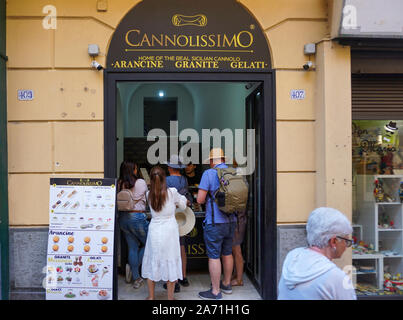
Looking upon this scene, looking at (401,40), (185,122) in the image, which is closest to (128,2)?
(401,40)

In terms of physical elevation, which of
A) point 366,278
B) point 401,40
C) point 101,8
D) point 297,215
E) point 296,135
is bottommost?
point 366,278

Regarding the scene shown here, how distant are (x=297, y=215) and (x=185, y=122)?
9077 millimetres

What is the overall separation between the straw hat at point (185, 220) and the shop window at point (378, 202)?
207cm

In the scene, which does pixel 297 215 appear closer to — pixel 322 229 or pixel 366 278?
pixel 366 278

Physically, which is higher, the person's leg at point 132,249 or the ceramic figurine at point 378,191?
the ceramic figurine at point 378,191

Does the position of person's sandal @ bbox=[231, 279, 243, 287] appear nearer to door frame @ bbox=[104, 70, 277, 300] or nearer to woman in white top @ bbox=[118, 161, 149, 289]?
door frame @ bbox=[104, 70, 277, 300]

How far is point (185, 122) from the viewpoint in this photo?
13.0 metres

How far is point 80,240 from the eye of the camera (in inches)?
150

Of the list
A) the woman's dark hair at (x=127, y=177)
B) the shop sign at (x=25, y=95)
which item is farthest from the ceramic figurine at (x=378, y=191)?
the shop sign at (x=25, y=95)

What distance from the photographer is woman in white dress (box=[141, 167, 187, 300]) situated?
13.2 feet

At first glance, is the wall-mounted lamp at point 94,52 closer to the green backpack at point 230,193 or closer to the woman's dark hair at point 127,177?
the woman's dark hair at point 127,177

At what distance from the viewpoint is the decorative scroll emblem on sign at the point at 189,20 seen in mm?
4336

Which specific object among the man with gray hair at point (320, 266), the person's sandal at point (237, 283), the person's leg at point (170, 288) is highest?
the man with gray hair at point (320, 266)

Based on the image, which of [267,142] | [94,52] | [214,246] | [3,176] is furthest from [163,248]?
[94,52]
